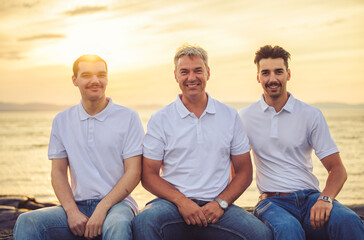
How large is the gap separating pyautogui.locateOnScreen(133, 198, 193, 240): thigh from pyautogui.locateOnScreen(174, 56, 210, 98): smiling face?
3.71 feet

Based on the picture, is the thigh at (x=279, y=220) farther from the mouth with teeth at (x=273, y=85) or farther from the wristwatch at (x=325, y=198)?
the mouth with teeth at (x=273, y=85)

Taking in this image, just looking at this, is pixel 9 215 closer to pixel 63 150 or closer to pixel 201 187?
pixel 63 150

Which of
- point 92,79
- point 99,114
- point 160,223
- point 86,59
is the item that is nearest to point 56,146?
point 99,114

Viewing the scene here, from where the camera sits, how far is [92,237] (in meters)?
3.48

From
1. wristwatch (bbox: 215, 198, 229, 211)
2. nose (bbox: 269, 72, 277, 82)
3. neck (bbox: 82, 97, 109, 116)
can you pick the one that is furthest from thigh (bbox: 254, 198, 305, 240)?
neck (bbox: 82, 97, 109, 116)

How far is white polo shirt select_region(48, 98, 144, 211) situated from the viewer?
378 centimetres

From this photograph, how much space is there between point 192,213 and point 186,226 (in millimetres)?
193

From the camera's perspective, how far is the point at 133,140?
151 inches

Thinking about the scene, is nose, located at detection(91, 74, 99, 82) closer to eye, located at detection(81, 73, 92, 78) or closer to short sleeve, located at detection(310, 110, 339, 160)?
eye, located at detection(81, 73, 92, 78)

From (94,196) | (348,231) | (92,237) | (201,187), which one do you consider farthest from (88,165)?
(348,231)

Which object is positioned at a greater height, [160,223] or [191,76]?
[191,76]

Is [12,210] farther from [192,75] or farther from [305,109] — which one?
[305,109]

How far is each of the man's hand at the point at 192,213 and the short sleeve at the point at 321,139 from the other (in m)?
1.38

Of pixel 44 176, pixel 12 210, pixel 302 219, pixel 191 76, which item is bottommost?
pixel 44 176
